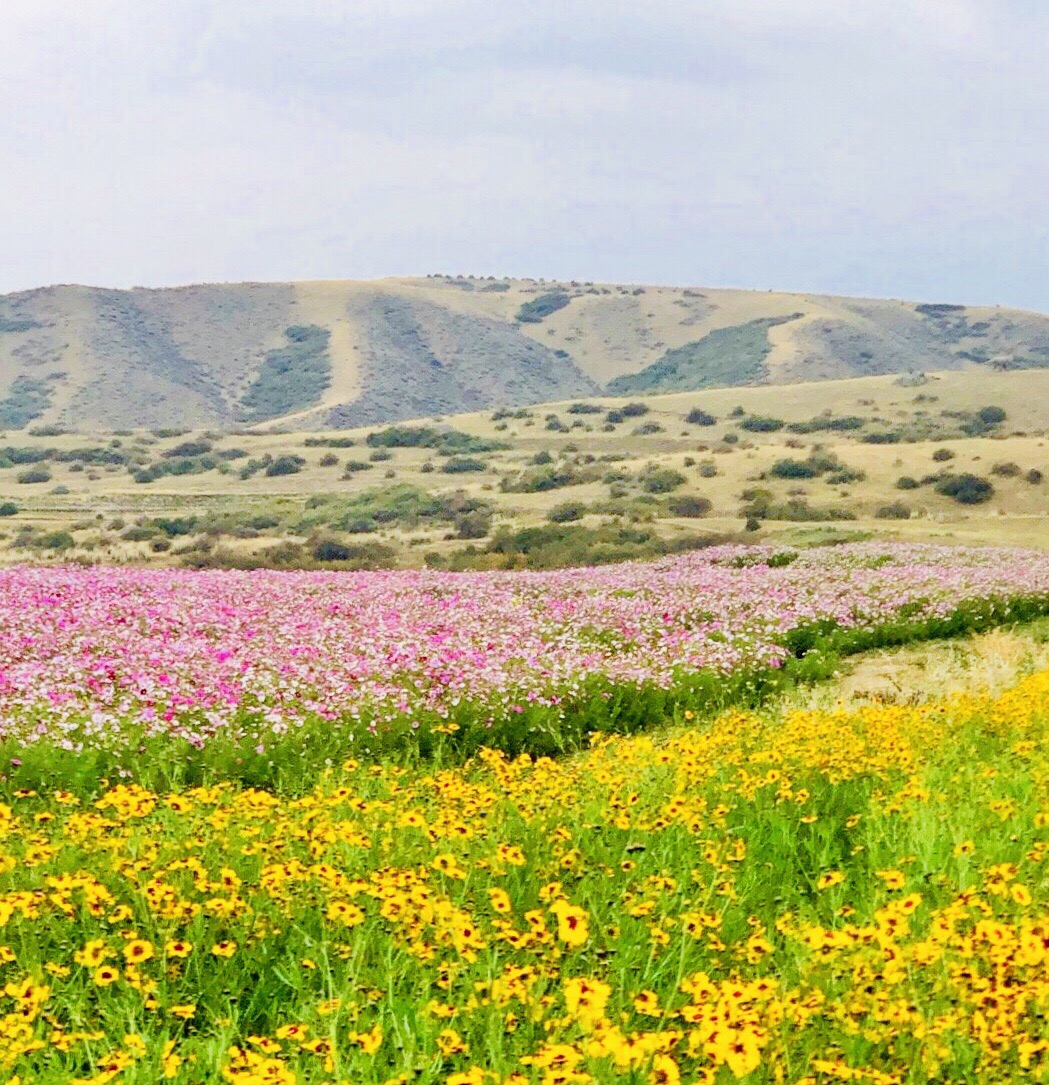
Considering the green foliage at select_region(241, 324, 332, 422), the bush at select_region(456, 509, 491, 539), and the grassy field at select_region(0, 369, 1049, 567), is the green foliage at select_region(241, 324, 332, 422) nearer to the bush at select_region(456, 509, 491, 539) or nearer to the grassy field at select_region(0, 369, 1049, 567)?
the grassy field at select_region(0, 369, 1049, 567)

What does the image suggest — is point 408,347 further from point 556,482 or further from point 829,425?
point 556,482

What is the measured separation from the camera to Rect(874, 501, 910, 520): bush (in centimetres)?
4116

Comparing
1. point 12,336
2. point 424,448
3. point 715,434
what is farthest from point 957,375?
point 12,336

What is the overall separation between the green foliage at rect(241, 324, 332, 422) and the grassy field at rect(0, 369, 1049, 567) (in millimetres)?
40266

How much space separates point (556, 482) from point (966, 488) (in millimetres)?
16608

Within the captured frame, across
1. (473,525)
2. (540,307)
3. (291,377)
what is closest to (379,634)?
(473,525)

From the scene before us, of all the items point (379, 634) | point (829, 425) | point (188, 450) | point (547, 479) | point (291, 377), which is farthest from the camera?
point (291, 377)

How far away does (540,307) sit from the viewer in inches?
6654

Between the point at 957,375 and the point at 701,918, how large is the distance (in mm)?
93269

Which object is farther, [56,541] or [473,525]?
[473,525]

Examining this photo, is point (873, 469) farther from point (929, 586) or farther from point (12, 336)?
point (12, 336)

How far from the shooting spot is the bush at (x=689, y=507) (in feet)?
141

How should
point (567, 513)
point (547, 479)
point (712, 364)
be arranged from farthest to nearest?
point (712, 364), point (547, 479), point (567, 513)

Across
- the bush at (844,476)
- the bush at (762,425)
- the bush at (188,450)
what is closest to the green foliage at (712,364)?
the bush at (762,425)
